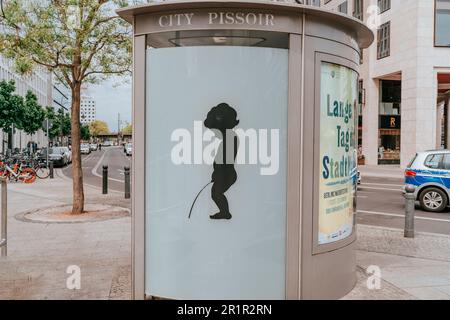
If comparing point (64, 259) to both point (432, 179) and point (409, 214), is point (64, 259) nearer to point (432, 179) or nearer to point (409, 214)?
point (409, 214)

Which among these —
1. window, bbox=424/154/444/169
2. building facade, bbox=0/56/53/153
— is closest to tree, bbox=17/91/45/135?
building facade, bbox=0/56/53/153

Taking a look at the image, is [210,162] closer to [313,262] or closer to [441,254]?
[313,262]

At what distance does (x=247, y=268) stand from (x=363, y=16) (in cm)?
3635

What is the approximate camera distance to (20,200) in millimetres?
14281

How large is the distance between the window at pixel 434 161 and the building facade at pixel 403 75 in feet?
58.3

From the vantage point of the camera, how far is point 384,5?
116 ft

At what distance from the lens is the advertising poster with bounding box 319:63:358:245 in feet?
16.4

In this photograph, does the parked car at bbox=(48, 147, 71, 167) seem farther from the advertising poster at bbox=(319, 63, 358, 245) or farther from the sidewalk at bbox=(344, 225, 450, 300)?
the advertising poster at bbox=(319, 63, 358, 245)

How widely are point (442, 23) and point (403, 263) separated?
27943 mm

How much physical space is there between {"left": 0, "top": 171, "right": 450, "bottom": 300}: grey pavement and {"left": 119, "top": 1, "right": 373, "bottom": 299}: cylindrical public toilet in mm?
1050

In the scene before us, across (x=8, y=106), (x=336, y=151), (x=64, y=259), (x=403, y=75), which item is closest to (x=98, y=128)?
(x=8, y=106)

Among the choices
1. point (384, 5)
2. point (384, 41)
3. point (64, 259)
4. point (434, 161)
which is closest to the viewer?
point (64, 259)

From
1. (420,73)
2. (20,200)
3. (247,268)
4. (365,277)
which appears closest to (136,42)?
(247,268)
